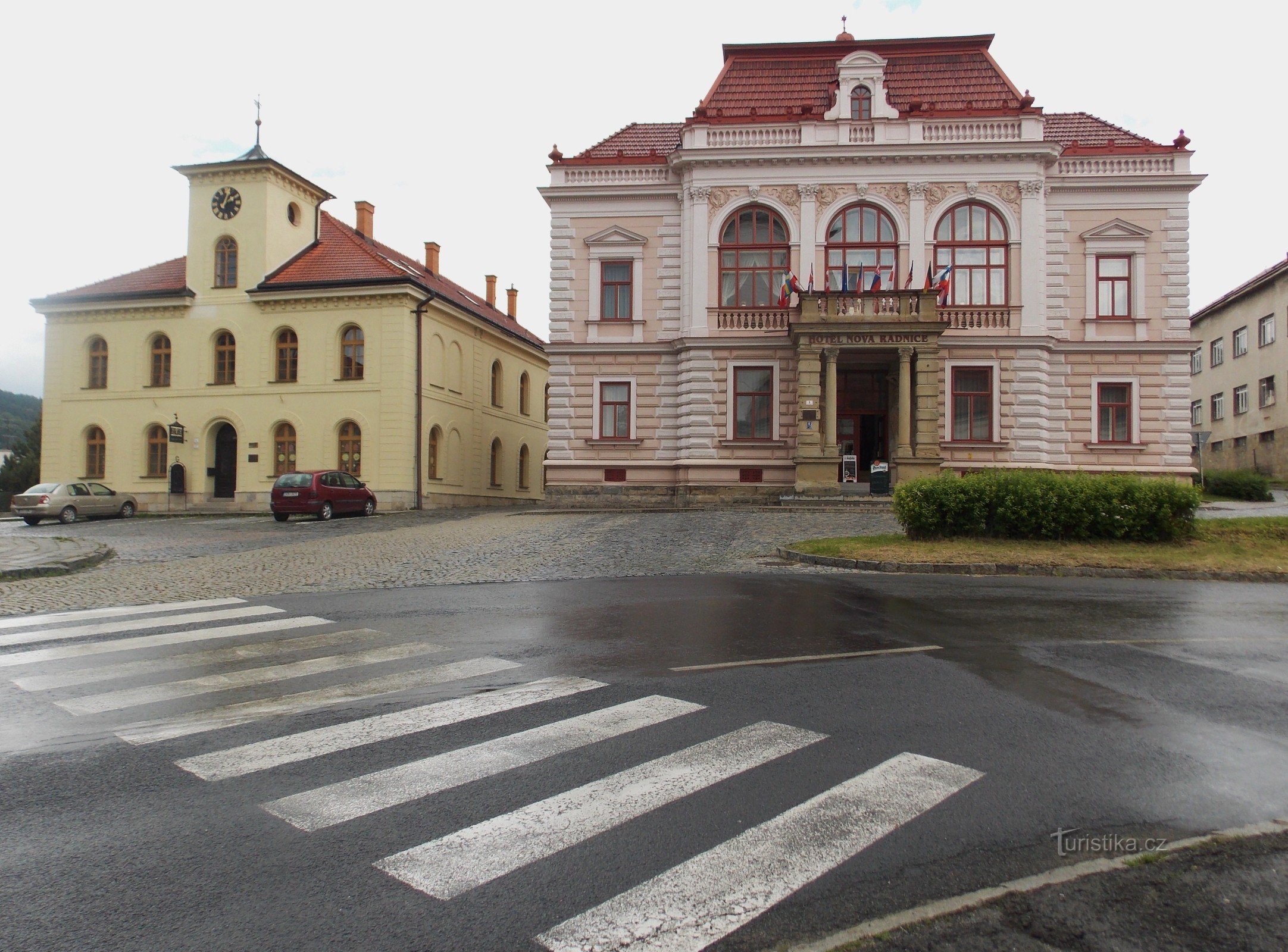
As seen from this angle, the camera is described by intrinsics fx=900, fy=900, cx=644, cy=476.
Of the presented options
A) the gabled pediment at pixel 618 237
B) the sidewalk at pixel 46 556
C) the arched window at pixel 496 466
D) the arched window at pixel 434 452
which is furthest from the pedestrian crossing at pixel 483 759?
the arched window at pixel 496 466

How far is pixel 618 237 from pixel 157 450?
23169 millimetres

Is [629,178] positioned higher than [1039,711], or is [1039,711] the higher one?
[629,178]

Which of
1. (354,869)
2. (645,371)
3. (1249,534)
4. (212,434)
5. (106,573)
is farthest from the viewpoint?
(212,434)

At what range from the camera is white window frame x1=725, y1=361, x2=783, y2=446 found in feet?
104

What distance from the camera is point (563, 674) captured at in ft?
22.8

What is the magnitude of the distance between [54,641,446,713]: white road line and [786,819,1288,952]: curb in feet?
16.9

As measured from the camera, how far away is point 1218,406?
173 feet

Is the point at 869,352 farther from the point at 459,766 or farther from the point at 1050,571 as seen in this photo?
the point at 459,766

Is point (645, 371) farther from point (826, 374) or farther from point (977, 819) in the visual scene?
point (977, 819)

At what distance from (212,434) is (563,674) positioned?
124ft

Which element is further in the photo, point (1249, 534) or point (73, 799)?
point (1249, 534)

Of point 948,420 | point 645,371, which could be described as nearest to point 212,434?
point 645,371

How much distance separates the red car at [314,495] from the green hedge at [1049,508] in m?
20.3

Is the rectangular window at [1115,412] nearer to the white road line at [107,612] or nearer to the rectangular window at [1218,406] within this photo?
the rectangular window at [1218,406]
